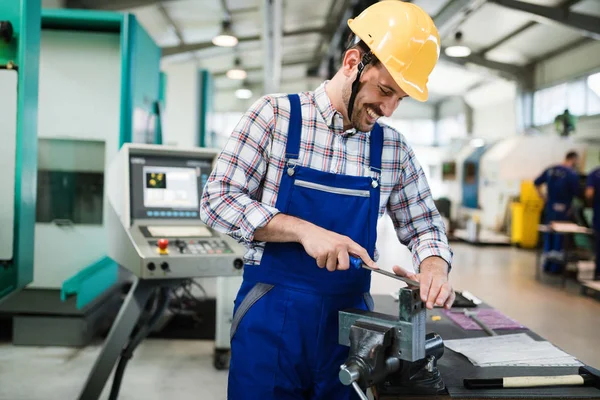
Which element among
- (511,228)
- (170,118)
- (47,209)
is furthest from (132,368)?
(511,228)

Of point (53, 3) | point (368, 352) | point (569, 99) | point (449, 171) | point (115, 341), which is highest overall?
point (569, 99)

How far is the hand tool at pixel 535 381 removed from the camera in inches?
44.7

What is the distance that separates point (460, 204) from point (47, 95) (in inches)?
337

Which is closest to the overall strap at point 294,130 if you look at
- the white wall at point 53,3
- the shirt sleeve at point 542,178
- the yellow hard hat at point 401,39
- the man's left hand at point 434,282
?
the yellow hard hat at point 401,39

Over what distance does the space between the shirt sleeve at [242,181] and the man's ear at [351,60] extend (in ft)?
0.67

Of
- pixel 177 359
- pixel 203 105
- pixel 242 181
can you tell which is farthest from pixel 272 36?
pixel 242 181

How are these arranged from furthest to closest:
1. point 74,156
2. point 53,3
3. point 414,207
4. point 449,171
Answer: point 449,171 → point 53,3 → point 74,156 → point 414,207

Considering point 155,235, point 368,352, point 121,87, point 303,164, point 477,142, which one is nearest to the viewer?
point 368,352

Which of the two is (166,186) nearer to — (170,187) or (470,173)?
(170,187)

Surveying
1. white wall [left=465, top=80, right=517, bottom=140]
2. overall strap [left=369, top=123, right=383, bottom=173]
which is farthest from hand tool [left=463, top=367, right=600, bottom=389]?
white wall [left=465, top=80, right=517, bottom=140]

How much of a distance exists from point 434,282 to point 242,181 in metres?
0.50

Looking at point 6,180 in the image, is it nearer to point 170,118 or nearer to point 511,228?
point 170,118

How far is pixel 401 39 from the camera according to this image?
1.21 metres

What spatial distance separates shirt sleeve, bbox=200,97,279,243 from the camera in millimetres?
1162
